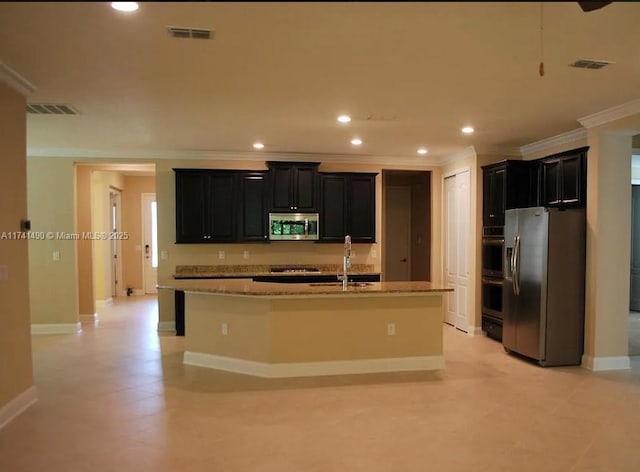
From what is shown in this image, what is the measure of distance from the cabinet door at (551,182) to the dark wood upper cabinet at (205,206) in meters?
4.28

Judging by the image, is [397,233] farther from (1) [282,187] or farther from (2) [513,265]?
(2) [513,265]

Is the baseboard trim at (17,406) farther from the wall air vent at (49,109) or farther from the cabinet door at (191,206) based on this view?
the cabinet door at (191,206)

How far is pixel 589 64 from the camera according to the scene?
327 centimetres

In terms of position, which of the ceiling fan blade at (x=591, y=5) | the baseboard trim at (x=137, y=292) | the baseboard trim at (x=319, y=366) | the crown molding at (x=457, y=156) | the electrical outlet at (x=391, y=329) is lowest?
the baseboard trim at (x=137, y=292)

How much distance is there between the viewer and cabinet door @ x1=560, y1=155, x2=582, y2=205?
5.17m

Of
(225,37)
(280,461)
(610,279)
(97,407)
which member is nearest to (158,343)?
(97,407)

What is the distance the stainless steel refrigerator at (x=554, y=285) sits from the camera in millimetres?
4918

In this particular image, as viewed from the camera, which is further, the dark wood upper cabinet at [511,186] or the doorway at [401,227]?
the doorway at [401,227]

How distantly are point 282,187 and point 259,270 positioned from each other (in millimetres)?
1352

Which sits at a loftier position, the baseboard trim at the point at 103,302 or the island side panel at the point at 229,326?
the island side panel at the point at 229,326

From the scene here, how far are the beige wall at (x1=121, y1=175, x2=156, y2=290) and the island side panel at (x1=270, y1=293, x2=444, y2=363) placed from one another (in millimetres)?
7291

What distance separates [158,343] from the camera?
20.0 ft

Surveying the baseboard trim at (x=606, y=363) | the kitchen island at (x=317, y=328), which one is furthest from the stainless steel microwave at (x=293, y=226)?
the baseboard trim at (x=606, y=363)

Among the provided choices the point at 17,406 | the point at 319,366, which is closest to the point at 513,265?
the point at 319,366
